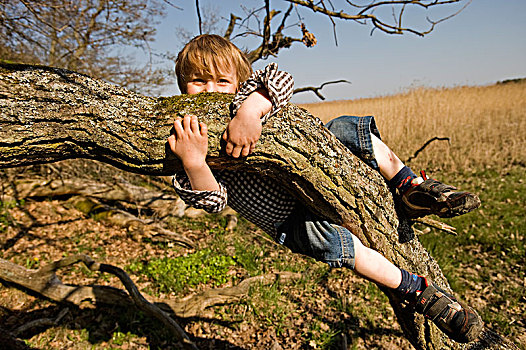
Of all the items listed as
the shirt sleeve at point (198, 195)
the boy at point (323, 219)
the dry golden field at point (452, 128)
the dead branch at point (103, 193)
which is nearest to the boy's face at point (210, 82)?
the boy at point (323, 219)

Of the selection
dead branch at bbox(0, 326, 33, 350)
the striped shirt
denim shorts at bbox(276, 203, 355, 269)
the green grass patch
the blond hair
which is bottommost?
dead branch at bbox(0, 326, 33, 350)

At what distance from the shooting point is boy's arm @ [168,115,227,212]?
1.24m

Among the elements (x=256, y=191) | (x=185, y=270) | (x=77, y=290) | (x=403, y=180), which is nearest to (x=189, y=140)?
(x=256, y=191)

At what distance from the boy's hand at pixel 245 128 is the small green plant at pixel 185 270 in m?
3.37

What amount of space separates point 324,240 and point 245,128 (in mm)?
794

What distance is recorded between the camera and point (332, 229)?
172cm

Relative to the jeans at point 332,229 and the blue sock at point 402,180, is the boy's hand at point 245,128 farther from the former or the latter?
the blue sock at point 402,180

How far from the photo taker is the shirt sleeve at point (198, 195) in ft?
5.01

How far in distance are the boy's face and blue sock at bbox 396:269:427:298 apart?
1470mm

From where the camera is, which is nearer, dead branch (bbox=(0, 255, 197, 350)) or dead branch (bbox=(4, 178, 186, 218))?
dead branch (bbox=(0, 255, 197, 350))

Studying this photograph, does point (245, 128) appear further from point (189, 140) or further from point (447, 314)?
point (447, 314)

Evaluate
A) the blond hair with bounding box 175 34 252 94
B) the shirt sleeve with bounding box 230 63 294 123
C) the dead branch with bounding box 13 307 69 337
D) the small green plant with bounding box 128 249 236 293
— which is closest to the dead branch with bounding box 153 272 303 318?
the small green plant with bounding box 128 249 236 293

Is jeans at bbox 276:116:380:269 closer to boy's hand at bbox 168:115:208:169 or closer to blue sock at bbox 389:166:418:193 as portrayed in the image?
blue sock at bbox 389:166:418:193

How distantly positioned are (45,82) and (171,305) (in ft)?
10.4
